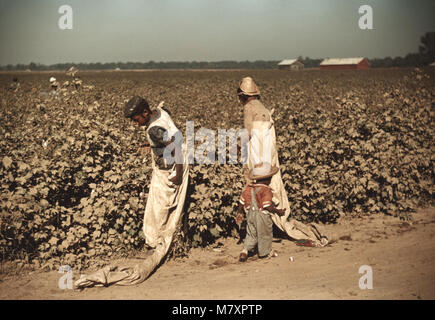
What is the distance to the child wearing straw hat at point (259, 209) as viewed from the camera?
4.20 metres

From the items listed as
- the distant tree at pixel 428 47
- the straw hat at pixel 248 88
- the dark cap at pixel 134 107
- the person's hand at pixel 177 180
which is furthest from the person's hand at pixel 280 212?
the distant tree at pixel 428 47

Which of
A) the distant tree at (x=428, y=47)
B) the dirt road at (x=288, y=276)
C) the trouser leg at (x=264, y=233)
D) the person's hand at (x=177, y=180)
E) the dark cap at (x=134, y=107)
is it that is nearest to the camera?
the dirt road at (x=288, y=276)

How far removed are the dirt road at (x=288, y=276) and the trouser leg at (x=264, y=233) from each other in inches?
4.7

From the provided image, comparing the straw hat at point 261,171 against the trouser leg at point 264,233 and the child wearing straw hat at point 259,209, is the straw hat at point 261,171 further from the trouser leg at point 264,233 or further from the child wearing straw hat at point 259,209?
the trouser leg at point 264,233

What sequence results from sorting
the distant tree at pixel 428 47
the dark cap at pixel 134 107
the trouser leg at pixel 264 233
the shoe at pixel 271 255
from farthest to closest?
1. the distant tree at pixel 428 47
2. the shoe at pixel 271 255
3. the trouser leg at pixel 264 233
4. the dark cap at pixel 134 107

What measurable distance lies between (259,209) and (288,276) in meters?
0.77

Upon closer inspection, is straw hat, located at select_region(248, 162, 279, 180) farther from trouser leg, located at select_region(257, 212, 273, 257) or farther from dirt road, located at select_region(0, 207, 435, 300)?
dirt road, located at select_region(0, 207, 435, 300)

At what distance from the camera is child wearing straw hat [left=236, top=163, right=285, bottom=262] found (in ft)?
13.8

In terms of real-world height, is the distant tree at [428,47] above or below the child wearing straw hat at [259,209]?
above

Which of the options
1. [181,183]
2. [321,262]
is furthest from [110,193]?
[321,262]

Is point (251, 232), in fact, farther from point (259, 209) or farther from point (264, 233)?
point (259, 209)

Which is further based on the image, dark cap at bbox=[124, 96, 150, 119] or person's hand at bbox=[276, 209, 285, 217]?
person's hand at bbox=[276, 209, 285, 217]

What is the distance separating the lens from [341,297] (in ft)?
11.1

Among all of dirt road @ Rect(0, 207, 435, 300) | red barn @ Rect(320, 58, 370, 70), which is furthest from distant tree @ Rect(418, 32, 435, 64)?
dirt road @ Rect(0, 207, 435, 300)
